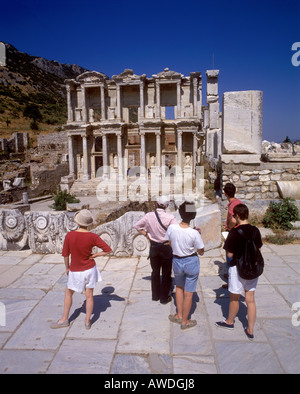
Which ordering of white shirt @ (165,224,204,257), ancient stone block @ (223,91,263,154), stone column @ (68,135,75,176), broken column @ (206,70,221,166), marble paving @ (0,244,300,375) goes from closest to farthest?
marble paving @ (0,244,300,375)
white shirt @ (165,224,204,257)
ancient stone block @ (223,91,263,154)
broken column @ (206,70,221,166)
stone column @ (68,135,75,176)

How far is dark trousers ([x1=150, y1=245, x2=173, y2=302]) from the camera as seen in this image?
421 cm

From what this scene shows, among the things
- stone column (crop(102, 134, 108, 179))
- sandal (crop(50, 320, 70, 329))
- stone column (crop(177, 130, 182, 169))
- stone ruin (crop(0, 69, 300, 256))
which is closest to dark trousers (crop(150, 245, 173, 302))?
sandal (crop(50, 320, 70, 329))

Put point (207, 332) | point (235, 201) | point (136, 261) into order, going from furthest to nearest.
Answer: point (136, 261)
point (235, 201)
point (207, 332)

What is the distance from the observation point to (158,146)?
27562 millimetres

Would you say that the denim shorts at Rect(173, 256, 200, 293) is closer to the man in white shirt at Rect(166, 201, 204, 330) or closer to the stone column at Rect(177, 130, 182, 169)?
the man in white shirt at Rect(166, 201, 204, 330)

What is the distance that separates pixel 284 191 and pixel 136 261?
4.25 metres

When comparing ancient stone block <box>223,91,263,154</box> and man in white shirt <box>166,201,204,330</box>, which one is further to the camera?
ancient stone block <box>223,91,263,154</box>

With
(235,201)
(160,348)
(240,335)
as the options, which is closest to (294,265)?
(235,201)

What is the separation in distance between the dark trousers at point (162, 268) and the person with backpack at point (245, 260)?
1080 mm

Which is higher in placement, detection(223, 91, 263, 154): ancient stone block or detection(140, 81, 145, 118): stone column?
detection(140, 81, 145, 118): stone column

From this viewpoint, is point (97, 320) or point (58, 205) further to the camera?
point (58, 205)

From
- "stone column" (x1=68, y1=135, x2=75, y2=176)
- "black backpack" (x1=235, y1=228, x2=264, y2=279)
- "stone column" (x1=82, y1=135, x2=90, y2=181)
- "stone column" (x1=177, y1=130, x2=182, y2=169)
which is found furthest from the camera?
"stone column" (x1=68, y1=135, x2=75, y2=176)

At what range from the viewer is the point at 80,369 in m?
2.95
